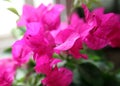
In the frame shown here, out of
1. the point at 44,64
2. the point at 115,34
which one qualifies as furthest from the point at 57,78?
the point at 115,34

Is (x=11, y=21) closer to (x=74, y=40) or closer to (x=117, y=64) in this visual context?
(x=117, y=64)

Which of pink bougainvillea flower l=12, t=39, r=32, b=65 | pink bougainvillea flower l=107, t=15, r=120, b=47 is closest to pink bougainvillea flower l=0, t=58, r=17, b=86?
pink bougainvillea flower l=12, t=39, r=32, b=65

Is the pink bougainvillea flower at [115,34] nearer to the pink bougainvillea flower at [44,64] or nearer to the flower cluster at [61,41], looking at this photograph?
the flower cluster at [61,41]

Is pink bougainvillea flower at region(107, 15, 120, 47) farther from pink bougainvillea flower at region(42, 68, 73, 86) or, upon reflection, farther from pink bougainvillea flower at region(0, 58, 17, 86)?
pink bougainvillea flower at region(0, 58, 17, 86)

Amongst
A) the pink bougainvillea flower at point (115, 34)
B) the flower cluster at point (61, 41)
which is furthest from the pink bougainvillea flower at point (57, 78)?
the pink bougainvillea flower at point (115, 34)

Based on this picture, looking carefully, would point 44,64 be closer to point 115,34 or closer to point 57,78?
point 57,78
